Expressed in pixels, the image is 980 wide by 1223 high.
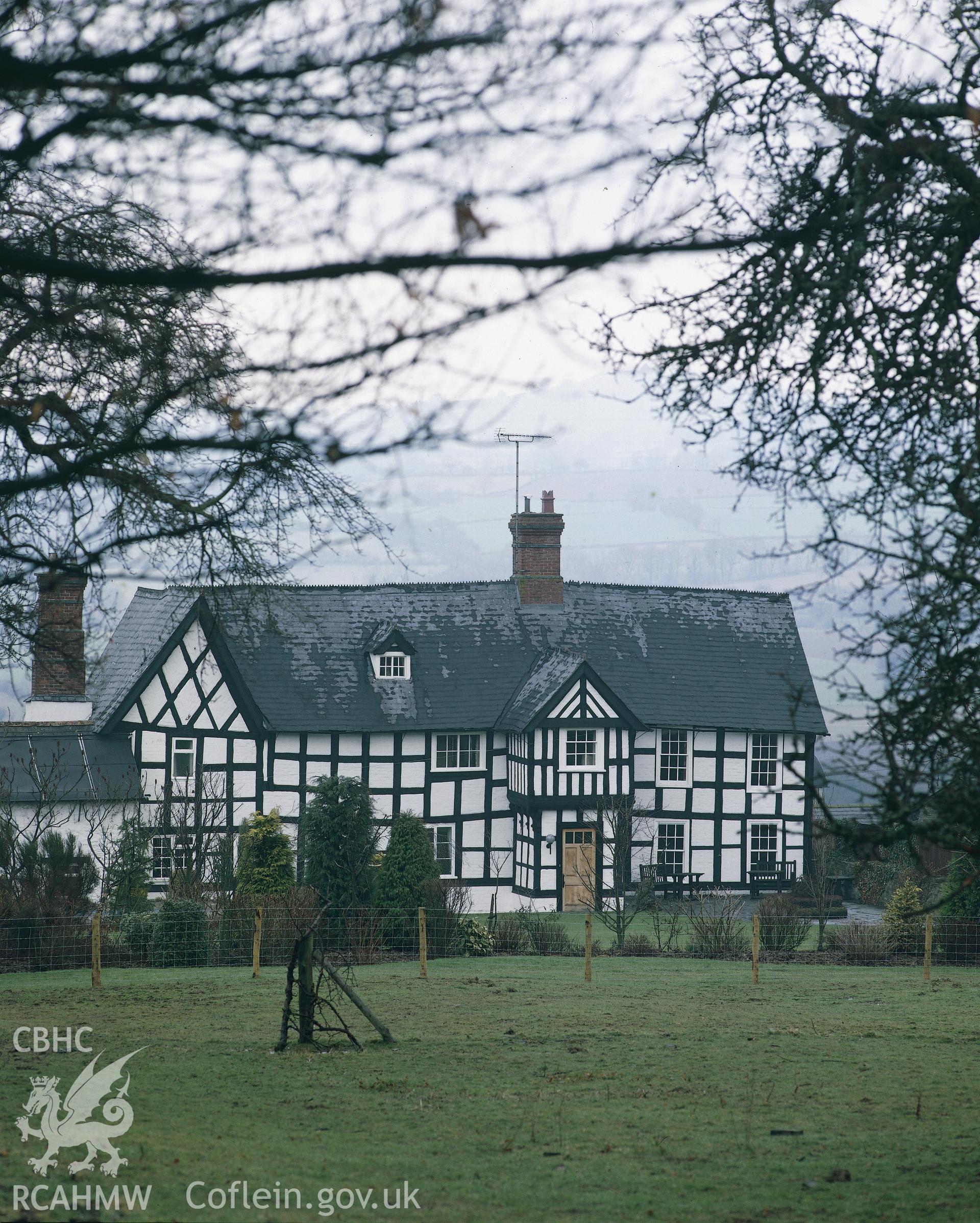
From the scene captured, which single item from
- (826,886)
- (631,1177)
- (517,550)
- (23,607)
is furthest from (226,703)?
(631,1177)

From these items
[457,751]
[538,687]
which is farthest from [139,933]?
[538,687]

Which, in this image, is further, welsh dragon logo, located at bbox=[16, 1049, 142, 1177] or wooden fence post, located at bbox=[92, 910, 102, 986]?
wooden fence post, located at bbox=[92, 910, 102, 986]

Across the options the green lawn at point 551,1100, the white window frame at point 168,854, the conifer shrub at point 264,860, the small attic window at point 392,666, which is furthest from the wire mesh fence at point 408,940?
the small attic window at point 392,666

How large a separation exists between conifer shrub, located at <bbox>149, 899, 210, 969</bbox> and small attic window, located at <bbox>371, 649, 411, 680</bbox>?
13662 mm

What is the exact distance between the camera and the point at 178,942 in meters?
20.0

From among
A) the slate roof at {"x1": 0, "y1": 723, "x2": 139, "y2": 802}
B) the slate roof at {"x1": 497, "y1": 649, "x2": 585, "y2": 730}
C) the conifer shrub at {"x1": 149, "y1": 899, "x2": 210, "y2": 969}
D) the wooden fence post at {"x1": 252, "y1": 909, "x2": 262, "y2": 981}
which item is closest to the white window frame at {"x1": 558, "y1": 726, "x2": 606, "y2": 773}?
the slate roof at {"x1": 497, "y1": 649, "x2": 585, "y2": 730}

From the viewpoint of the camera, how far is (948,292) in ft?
20.4

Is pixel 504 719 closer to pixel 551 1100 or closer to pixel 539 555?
pixel 539 555

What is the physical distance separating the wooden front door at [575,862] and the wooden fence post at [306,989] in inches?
810

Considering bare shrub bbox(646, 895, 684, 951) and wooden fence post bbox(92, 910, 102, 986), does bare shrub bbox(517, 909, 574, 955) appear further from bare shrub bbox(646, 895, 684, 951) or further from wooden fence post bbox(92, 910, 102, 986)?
wooden fence post bbox(92, 910, 102, 986)

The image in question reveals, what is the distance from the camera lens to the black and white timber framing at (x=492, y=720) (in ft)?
102

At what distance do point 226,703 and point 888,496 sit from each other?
26563mm

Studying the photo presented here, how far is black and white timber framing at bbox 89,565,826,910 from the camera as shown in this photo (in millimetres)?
30984

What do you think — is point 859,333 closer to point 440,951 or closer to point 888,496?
point 888,496
